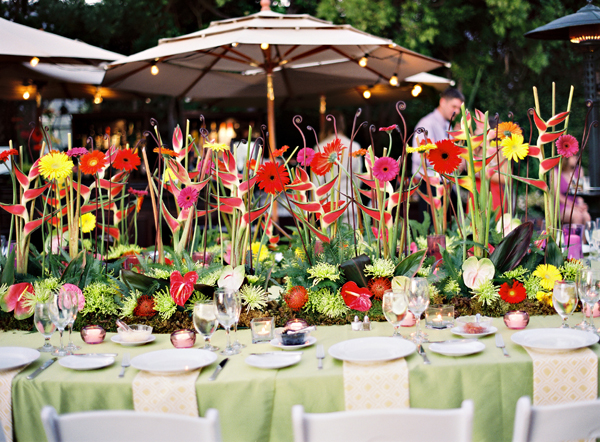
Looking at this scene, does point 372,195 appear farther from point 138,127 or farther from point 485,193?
point 138,127

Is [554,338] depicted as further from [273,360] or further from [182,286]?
[182,286]

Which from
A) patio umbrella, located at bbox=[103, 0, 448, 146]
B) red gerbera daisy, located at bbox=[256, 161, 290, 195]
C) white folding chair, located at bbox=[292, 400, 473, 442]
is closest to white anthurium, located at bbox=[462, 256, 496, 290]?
red gerbera daisy, located at bbox=[256, 161, 290, 195]

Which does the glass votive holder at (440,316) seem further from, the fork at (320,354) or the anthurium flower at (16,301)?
the anthurium flower at (16,301)

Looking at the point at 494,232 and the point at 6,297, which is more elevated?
the point at 494,232

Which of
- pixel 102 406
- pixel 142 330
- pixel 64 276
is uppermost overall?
pixel 64 276

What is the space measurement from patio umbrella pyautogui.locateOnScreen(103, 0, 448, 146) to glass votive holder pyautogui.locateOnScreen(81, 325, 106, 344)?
1906mm

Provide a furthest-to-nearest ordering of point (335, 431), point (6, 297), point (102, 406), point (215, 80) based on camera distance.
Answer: point (215, 80) → point (6, 297) → point (102, 406) → point (335, 431)

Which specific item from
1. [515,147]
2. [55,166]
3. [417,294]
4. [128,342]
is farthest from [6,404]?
[515,147]

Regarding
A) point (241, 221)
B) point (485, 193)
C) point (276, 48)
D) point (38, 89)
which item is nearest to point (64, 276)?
point (241, 221)

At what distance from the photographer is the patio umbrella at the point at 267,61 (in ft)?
11.1

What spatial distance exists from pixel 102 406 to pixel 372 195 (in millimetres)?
1010

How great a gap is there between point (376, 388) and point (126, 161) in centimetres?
109

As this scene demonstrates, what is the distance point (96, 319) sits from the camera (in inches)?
70.3

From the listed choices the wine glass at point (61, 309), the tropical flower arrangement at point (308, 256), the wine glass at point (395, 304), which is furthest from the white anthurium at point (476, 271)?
the wine glass at point (61, 309)
